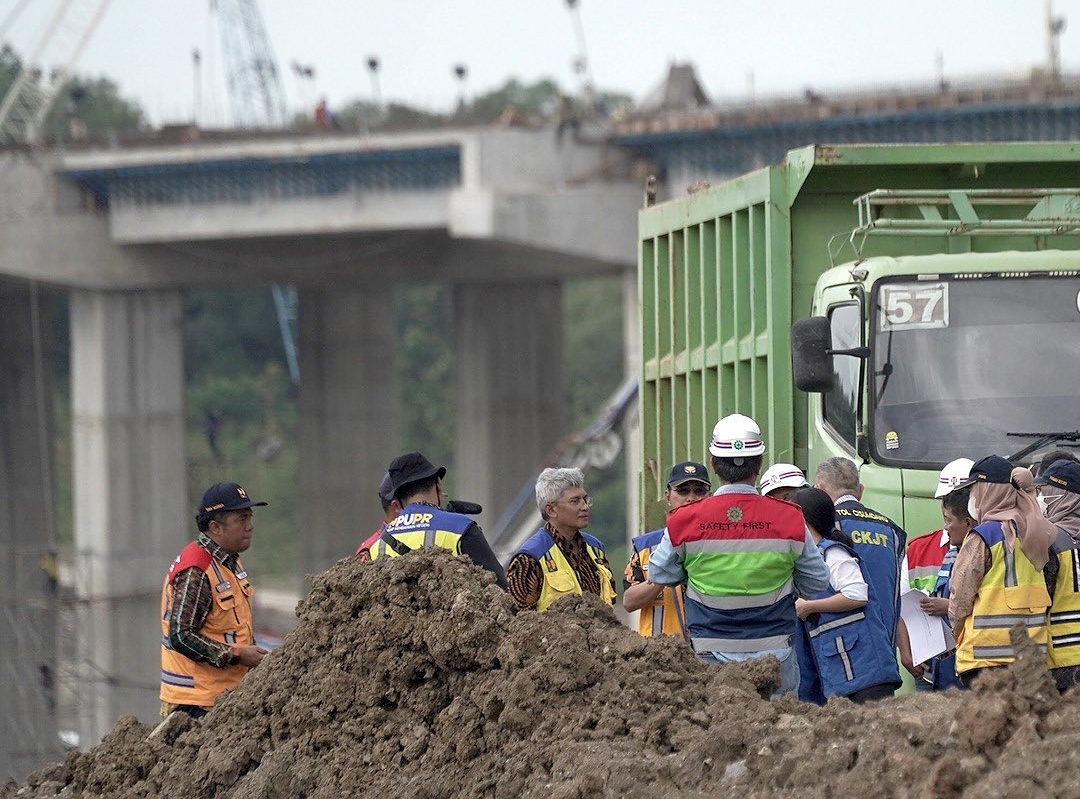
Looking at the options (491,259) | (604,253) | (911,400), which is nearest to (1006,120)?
(604,253)

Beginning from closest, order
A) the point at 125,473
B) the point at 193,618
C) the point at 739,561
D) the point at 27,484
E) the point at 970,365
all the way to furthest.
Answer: the point at 739,561 < the point at 193,618 < the point at 970,365 < the point at 125,473 < the point at 27,484

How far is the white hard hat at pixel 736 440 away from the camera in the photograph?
6.56 m

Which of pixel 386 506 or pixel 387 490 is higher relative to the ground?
pixel 387 490

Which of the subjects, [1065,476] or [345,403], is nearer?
[1065,476]

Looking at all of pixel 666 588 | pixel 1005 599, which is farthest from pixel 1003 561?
pixel 666 588

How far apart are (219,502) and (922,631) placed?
2945mm

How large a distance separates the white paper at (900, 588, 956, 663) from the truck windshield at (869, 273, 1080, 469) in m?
0.81

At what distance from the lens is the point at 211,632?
24.8 ft

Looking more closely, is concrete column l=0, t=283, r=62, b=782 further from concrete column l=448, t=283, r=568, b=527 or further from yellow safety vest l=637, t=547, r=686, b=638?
yellow safety vest l=637, t=547, r=686, b=638

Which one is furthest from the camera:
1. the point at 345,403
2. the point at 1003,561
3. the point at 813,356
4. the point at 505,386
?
the point at 345,403

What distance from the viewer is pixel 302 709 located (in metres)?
6.63

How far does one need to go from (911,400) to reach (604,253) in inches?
769

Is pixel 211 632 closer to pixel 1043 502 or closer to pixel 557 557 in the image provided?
pixel 557 557

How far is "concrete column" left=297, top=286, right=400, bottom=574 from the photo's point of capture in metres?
42.0
